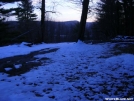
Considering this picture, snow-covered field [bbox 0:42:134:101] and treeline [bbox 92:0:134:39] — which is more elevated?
treeline [bbox 92:0:134:39]

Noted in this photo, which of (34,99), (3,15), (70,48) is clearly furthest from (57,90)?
(3,15)

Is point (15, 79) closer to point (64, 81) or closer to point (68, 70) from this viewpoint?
point (64, 81)

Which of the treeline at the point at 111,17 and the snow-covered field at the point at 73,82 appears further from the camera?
the treeline at the point at 111,17

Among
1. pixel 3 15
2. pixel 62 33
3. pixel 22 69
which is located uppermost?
pixel 3 15

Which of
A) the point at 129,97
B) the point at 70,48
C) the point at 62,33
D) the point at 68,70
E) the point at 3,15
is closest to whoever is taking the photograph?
the point at 129,97

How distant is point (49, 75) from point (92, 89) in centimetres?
200

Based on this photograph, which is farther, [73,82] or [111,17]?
[111,17]

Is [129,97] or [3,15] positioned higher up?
[3,15]

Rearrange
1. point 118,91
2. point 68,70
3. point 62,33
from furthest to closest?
point 62,33 < point 68,70 < point 118,91

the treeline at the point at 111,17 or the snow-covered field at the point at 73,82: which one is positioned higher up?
the treeline at the point at 111,17

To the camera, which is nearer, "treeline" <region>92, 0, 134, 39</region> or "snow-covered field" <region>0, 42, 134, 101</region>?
"snow-covered field" <region>0, 42, 134, 101</region>

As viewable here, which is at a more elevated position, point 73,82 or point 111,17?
point 111,17

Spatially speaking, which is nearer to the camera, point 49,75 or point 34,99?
point 34,99

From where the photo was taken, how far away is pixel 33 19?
5147 centimetres
